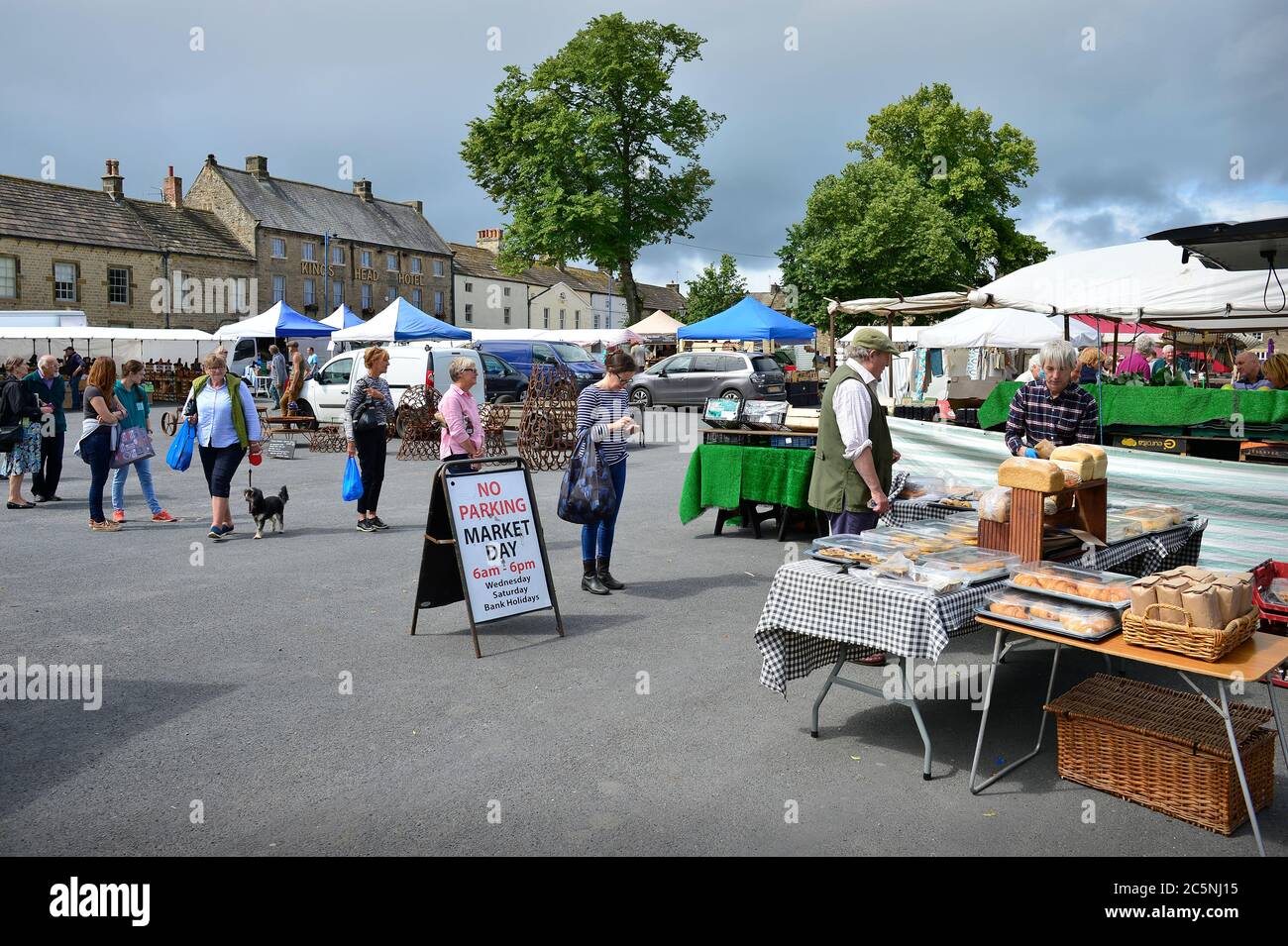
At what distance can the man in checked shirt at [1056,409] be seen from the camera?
6332 millimetres

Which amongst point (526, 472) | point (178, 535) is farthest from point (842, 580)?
point (178, 535)

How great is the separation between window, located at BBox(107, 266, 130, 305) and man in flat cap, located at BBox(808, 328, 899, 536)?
46398mm

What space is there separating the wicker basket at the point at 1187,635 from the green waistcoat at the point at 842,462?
2116mm

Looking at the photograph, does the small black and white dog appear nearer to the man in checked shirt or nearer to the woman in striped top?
the woman in striped top

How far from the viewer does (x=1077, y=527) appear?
528 centimetres

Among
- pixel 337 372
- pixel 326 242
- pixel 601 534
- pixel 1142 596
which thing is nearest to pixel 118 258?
pixel 326 242

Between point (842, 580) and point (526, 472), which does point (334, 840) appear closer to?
point (842, 580)

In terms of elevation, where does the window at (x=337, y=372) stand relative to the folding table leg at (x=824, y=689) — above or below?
above

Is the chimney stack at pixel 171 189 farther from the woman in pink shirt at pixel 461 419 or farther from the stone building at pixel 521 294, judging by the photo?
the woman in pink shirt at pixel 461 419

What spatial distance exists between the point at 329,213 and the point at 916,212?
35.9 m

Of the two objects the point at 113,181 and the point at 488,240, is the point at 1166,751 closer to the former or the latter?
the point at 113,181

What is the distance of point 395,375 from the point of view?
19766 millimetres

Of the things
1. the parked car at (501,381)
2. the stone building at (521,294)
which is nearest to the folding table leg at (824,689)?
the parked car at (501,381)
